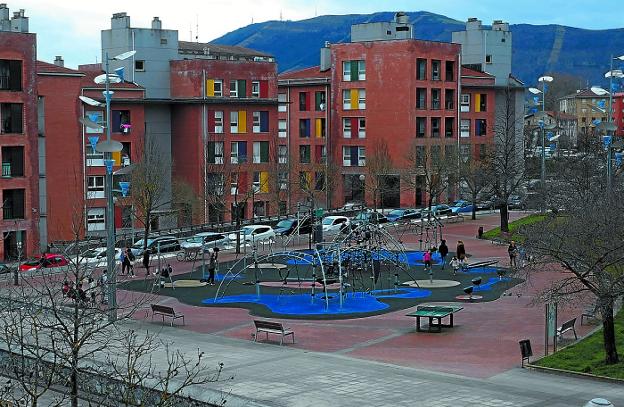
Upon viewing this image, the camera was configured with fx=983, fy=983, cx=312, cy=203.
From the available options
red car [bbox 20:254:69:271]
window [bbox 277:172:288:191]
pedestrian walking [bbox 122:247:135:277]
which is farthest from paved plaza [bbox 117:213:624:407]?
window [bbox 277:172:288:191]

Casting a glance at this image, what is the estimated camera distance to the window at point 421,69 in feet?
281

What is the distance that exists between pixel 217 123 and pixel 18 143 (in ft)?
81.8

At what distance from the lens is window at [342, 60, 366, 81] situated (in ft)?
285

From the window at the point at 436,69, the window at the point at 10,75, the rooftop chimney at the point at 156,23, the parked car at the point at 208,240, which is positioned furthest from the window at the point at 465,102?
the window at the point at 10,75

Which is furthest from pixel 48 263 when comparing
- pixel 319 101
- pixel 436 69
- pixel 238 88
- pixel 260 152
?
pixel 436 69

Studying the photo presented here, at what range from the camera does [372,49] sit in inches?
3383

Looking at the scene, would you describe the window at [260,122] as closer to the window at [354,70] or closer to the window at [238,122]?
the window at [238,122]

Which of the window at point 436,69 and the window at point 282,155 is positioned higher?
the window at point 436,69

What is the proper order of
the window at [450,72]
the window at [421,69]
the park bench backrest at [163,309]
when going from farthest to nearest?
the window at [450,72], the window at [421,69], the park bench backrest at [163,309]

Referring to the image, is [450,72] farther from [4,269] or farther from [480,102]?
[4,269]

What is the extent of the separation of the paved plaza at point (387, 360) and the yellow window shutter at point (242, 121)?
39.8m

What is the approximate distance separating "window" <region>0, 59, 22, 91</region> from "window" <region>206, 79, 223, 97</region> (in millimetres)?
24280

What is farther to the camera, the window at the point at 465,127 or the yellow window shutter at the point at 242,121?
the window at the point at 465,127

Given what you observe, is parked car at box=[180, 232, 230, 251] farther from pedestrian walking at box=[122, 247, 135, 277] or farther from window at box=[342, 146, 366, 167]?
window at box=[342, 146, 366, 167]
